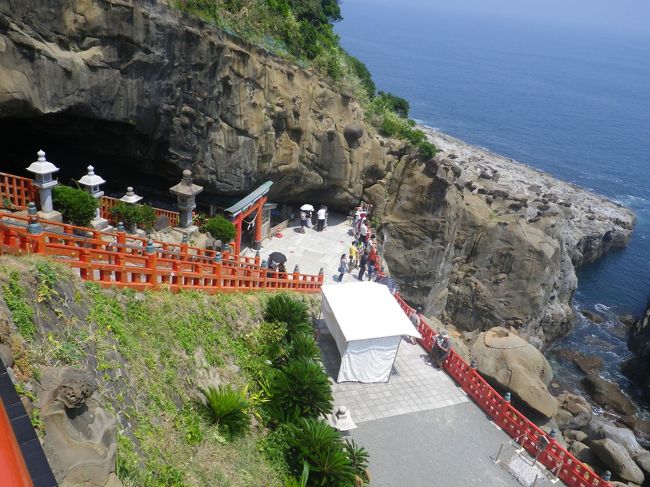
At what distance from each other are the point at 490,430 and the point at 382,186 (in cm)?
1893

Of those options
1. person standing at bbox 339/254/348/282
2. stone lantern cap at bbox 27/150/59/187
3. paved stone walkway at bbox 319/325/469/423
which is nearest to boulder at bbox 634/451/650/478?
paved stone walkway at bbox 319/325/469/423

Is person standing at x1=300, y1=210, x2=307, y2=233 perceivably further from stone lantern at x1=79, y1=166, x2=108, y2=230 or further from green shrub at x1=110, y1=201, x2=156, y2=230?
stone lantern at x1=79, y1=166, x2=108, y2=230

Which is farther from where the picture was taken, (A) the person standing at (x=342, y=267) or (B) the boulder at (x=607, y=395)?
(B) the boulder at (x=607, y=395)

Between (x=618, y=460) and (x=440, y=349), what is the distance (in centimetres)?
1036

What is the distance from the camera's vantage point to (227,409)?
437 inches

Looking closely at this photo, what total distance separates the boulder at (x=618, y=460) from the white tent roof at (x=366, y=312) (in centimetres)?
1212

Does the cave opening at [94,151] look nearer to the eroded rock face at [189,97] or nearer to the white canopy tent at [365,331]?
the eroded rock face at [189,97]

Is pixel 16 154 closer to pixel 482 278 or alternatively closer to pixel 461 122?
pixel 482 278

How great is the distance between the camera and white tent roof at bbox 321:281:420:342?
50.9ft

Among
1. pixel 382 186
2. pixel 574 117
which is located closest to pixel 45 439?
pixel 382 186

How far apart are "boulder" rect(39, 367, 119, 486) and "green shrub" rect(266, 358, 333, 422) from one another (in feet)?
18.1

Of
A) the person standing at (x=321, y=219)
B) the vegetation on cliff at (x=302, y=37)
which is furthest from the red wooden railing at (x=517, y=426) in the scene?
the vegetation on cliff at (x=302, y=37)

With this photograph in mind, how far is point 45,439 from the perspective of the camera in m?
6.80

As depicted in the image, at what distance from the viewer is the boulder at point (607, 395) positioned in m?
31.6
